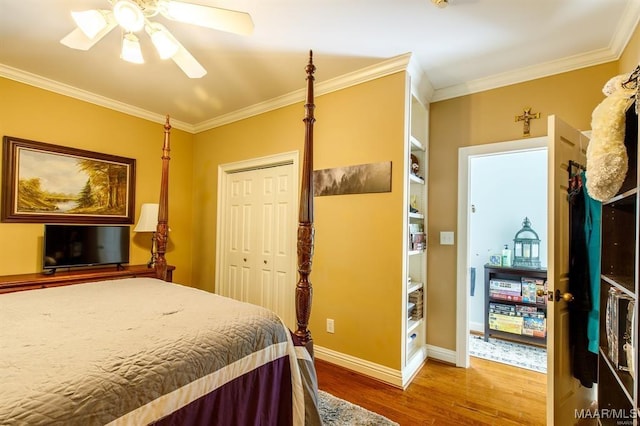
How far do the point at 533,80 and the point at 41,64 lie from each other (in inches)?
165

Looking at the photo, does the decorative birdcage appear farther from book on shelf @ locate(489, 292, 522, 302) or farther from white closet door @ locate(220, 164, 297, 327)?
white closet door @ locate(220, 164, 297, 327)

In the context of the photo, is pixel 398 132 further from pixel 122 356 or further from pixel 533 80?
pixel 122 356

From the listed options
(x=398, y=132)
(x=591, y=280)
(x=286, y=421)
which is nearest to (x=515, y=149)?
(x=398, y=132)

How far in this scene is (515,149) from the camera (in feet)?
7.96

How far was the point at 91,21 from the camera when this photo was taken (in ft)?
4.90

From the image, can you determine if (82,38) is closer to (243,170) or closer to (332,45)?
(332,45)

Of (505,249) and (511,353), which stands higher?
(505,249)

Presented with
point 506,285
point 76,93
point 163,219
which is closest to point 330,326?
point 163,219

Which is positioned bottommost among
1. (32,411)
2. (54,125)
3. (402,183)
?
(32,411)

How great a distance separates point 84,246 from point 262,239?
1707 mm

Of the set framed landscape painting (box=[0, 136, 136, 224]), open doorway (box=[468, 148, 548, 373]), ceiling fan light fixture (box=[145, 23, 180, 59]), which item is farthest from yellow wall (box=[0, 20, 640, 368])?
ceiling fan light fixture (box=[145, 23, 180, 59])

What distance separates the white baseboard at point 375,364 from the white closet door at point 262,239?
52cm

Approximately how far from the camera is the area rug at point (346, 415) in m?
1.77

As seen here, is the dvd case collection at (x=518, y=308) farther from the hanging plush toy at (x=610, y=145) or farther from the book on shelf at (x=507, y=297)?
the hanging plush toy at (x=610, y=145)
